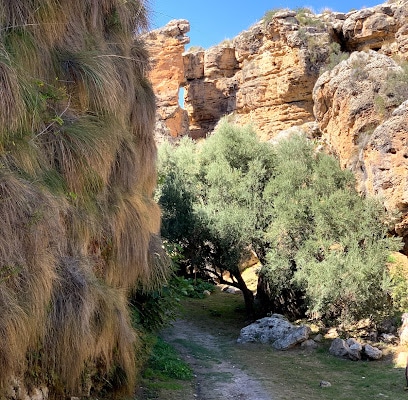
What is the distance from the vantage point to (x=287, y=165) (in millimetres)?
14391

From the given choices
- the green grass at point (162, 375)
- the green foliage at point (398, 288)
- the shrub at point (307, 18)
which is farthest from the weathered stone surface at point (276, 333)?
the shrub at point (307, 18)

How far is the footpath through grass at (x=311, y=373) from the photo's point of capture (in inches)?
274

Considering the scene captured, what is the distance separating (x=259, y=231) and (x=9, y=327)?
1065 centimetres

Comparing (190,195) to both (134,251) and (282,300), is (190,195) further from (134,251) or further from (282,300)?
(134,251)

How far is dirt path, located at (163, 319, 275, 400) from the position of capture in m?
6.79

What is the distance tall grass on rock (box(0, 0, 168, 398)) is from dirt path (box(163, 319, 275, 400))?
2.14m

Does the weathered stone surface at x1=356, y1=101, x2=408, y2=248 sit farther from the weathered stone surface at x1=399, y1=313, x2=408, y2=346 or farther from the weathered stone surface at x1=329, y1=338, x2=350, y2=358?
the weathered stone surface at x1=329, y1=338, x2=350, y2=358

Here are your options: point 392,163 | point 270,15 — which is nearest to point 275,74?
point 270,15

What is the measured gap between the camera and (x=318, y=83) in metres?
16.1

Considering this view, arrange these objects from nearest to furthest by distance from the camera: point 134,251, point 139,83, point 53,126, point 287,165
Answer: point 53,126 → point 134,251 → point 139,83 → point 287,165

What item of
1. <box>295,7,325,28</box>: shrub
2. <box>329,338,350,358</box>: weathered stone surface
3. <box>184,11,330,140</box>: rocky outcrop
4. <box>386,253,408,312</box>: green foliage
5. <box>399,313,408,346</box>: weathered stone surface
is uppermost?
<box>295,7,325,28</box>: shrub

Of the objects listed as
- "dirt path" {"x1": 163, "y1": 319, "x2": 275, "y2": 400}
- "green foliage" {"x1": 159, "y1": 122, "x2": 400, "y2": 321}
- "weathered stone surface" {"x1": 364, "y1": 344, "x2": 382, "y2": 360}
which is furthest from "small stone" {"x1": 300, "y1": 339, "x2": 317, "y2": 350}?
"dirt path" {"x1": 163, "y1": 319, "x2": 275, "y2": 400}

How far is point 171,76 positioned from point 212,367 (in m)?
23.6

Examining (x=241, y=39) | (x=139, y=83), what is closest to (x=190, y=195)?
(x=139, y=83)
